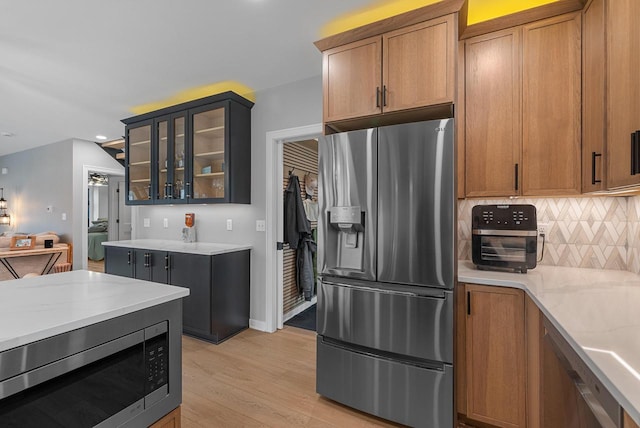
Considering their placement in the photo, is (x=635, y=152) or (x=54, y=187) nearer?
(x=635, y=152)

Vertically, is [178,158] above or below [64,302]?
above

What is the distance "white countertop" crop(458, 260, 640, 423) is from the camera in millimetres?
718

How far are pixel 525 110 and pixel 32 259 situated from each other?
6.30 metres

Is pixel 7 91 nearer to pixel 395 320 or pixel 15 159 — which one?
pixel 15 159

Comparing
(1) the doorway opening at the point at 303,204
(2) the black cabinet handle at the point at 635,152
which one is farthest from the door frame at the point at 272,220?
(2) the black cabinet handle at the point at 635,152

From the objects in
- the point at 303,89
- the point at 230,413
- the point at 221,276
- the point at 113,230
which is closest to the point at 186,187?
the point at 221,276

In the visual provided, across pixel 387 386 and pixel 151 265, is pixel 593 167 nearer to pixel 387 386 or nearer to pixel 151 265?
pixel 387 386

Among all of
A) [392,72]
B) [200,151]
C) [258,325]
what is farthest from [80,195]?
[392,72]

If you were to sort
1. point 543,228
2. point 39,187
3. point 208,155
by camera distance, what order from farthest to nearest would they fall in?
point 39,187 < point 208,155 < point 543,228

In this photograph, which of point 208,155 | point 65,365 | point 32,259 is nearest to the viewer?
point 65,365

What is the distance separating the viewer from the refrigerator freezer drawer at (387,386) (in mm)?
1604

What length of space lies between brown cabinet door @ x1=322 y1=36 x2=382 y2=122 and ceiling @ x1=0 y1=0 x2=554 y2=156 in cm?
28

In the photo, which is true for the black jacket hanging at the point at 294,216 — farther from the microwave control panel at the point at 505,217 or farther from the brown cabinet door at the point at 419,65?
the microwave control panel at the point at 505,217

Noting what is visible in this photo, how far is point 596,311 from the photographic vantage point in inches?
44.3
